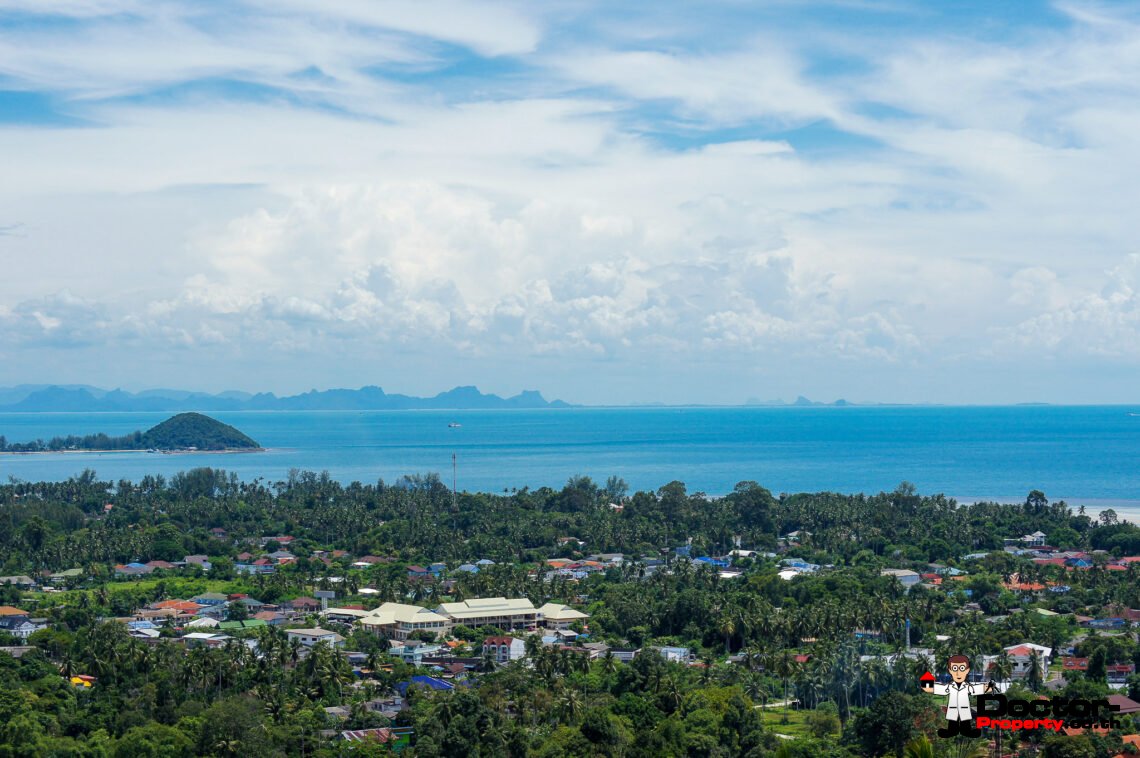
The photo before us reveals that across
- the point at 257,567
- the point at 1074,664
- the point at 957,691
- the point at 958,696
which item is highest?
the point at 957,691

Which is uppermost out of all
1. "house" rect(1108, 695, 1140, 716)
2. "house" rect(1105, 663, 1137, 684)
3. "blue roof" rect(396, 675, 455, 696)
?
"house" rect(1108, 695, 1140, 716)

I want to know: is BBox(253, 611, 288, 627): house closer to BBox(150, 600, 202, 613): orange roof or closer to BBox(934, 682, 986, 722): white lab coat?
BBox(150, 600, 202, 613): orange roof

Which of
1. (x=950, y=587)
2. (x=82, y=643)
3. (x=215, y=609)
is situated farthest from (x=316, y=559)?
(x=950, y=587)

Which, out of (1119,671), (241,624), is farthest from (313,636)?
(1119,671)

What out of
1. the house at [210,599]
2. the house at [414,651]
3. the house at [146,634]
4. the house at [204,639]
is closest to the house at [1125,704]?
the house at [414,651]

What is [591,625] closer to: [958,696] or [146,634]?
[146,634]

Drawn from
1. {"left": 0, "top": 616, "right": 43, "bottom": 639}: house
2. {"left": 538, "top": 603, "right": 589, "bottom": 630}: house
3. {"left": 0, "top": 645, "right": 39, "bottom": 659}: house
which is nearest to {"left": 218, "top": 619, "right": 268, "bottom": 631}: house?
{"left": 0, "top": 616, "right": 43, "bottom": 639}: house

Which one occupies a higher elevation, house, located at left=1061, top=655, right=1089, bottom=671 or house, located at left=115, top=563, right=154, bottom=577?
house, located at left=1061, top=655, right=1089, bottom=671
